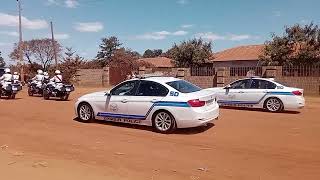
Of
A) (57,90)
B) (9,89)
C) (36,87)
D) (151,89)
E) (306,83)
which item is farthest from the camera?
(306,83)

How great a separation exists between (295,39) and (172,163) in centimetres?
3550

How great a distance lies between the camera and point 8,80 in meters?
22.8

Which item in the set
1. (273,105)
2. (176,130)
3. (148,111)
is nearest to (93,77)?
(273,105)

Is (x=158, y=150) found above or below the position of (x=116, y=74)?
below

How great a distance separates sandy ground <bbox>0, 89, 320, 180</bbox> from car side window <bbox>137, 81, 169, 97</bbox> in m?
1.03

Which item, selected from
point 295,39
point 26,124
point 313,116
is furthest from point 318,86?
point 26,124

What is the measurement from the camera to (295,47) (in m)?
40.7

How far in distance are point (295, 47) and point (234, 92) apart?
25832mm

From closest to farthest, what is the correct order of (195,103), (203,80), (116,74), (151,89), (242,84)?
(195,103)
(151,89)
(242,84)
(203,80)
(116,74)

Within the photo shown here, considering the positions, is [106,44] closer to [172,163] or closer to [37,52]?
[37,52]

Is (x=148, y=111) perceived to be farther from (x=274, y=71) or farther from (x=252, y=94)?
(x=274, y=71)

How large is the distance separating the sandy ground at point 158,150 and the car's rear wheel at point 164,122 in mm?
283

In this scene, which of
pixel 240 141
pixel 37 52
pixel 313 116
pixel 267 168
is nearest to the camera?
pixel 267 168

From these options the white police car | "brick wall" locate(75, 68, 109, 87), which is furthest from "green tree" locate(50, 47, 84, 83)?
the white police car
